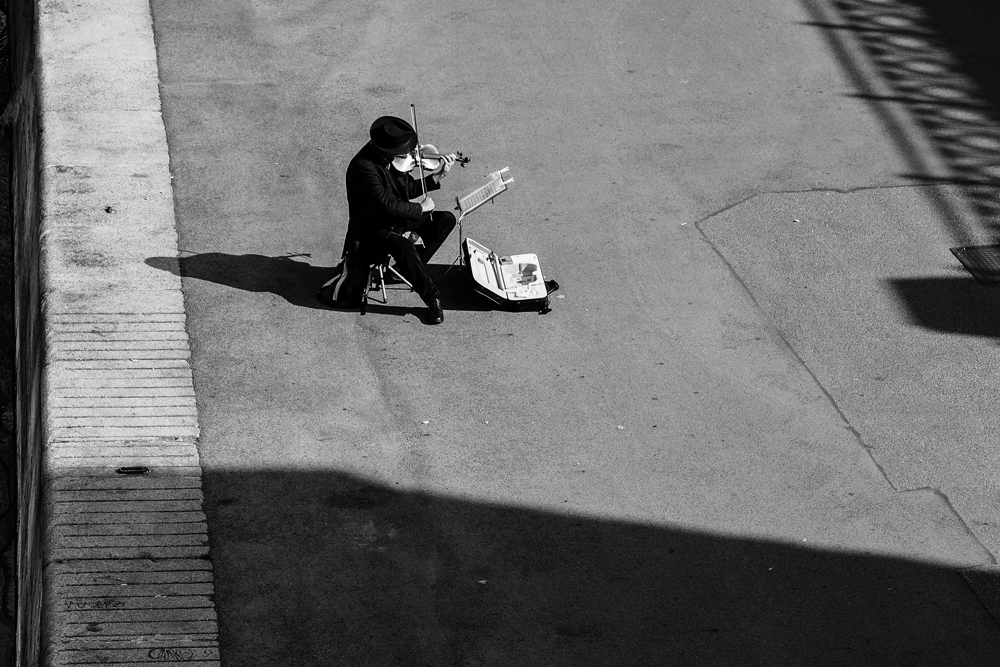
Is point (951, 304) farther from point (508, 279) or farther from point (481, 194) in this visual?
point (481, 194)

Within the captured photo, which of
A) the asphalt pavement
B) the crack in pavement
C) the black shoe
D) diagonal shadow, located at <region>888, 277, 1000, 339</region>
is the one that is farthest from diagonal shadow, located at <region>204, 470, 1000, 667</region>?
diagonal shadow, located at <region>888, 277, 1000, 339</region>

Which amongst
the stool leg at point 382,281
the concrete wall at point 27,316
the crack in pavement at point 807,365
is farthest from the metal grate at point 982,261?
the concrete wall at point 27,316

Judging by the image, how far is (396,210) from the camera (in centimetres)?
907

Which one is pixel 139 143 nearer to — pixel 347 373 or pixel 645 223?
pixel 347 373

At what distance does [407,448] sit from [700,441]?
198 cm

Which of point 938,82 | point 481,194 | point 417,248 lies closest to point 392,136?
point 481,194

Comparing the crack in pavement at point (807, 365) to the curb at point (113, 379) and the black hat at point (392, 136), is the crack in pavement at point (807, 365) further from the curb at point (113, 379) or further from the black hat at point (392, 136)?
the curb at point (113, 379)

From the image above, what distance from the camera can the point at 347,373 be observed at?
29.5 feet

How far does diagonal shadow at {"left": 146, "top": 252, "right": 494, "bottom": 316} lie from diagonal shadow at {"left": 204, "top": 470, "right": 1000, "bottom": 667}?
1945mm

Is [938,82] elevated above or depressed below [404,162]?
below

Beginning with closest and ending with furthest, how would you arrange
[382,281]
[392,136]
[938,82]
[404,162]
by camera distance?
[392,136], [404,162], [382,281], [938,82]

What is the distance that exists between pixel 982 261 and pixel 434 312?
466 cm

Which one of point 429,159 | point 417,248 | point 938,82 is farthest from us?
point 938,82

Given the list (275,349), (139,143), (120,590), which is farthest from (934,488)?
(139,143)
